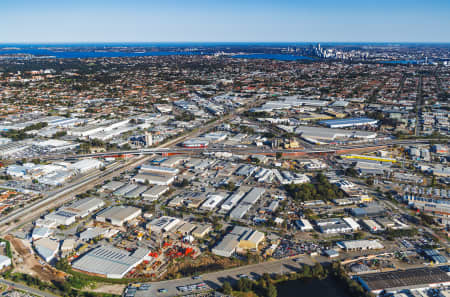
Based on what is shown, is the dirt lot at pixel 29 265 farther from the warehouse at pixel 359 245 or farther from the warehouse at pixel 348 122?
the warehouse at pixel 348 122

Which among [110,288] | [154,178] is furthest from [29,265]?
[154,178]

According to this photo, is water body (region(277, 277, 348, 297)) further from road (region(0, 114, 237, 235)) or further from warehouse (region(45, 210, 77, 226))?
road (region(0, 114, 237, 235))

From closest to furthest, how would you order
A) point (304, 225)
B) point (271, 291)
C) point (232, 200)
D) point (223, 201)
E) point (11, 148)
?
point (271, 291), point (304, 225), point (232, 200), point (223, 201), point (11, 148)

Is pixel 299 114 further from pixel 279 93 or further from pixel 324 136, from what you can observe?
pixel 279 93

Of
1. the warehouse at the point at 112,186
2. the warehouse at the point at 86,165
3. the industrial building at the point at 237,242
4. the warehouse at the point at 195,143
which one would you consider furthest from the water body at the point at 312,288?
the warehouse at the point at 195,143

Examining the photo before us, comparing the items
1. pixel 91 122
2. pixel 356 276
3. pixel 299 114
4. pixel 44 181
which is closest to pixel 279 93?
pixel 299 114

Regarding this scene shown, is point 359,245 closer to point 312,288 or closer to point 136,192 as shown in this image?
point 312,288
